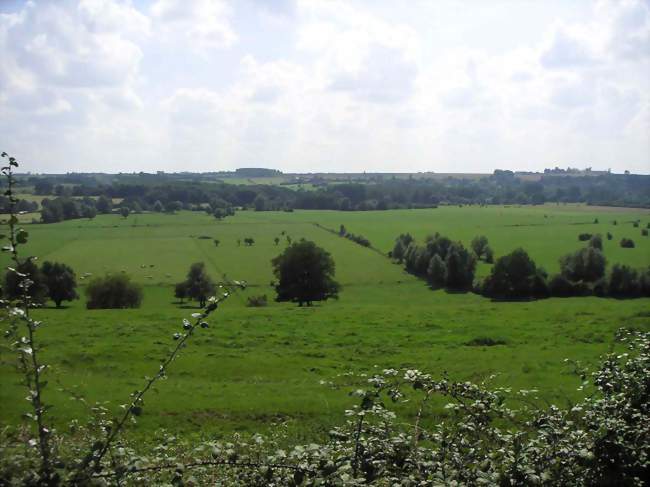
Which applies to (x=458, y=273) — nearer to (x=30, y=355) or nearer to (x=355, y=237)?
(x=355, y=237)

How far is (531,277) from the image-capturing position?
62.5m

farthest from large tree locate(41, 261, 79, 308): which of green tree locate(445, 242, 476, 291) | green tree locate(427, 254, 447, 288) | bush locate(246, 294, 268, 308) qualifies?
green tree locate(445, 242, 476, 291)

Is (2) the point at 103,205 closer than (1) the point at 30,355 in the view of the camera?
No

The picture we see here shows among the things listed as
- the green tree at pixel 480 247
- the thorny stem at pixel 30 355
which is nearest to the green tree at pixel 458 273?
the green tree at pixel 480 247

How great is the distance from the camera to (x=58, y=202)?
95000 mm

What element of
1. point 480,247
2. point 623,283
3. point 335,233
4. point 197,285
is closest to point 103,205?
point 335,233

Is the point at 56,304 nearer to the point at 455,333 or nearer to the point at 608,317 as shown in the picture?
the point at 455,333

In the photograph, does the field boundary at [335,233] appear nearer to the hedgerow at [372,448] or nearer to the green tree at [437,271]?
the green tree at [437,271]

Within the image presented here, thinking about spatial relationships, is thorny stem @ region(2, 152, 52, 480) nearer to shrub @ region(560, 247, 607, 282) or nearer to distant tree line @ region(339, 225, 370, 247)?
shrub @ region(560, 247, 607, 282)

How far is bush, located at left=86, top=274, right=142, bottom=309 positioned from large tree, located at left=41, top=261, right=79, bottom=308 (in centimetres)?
372

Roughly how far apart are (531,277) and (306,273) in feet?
86.9

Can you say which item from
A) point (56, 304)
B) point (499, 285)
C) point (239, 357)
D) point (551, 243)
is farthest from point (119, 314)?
point (551, 243)

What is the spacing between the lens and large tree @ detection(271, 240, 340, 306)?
5453cm

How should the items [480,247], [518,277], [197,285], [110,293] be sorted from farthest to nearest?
[480,247]
[518,277]
[197,285]
[110,293]
